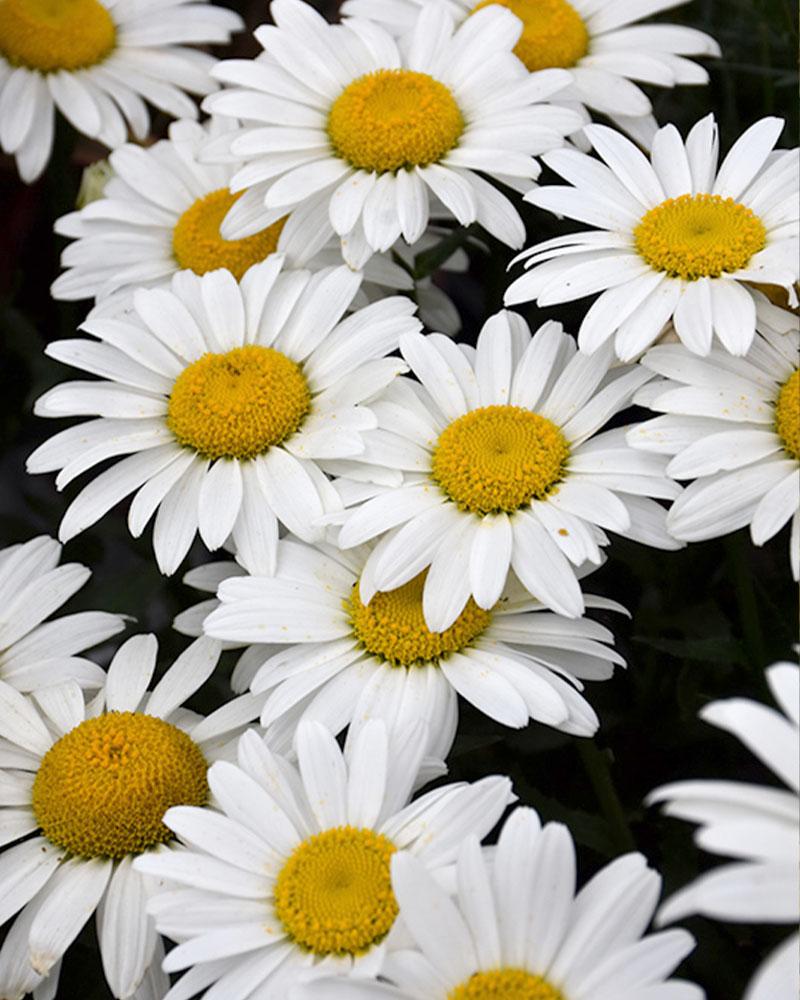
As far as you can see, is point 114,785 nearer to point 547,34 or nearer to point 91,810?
point 91,810

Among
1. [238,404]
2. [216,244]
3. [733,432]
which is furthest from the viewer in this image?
[216,244]

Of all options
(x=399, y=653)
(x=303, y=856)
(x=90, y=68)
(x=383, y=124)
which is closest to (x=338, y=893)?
(x=303, y=856)

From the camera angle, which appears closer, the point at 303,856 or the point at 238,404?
the point at 303,856

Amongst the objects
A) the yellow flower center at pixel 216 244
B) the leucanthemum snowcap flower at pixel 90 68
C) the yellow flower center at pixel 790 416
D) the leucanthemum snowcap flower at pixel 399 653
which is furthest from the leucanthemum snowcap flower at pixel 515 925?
the leucanthemum snowcap flower at pixel 90 68

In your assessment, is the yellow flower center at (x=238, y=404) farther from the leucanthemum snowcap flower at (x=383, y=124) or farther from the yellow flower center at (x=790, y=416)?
the yellow flower center at (x=790, y=416)

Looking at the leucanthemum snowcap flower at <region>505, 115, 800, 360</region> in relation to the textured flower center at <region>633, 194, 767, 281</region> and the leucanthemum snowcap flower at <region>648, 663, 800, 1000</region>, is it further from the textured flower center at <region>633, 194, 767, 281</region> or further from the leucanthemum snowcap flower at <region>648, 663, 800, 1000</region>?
the leucanthemum snowcap flower at <region>648, 663, 800, 1000</region>

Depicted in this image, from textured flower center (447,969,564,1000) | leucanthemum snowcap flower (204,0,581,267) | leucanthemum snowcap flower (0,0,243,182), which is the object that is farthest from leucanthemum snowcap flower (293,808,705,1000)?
leucanthemum snowcap flower (0,0,243,182)
